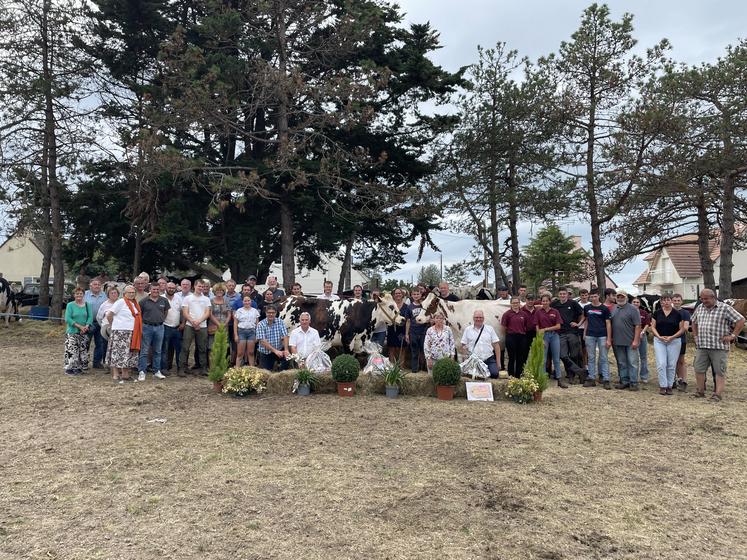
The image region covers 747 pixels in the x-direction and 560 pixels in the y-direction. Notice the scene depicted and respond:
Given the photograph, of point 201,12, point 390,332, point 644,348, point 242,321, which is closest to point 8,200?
point 201,12

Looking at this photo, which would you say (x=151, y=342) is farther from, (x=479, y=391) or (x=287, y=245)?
(x=287, y=245)

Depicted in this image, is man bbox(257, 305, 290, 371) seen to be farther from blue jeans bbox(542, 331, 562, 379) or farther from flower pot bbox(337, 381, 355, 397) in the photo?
Answer: blue jeans bbox(542, 331, 562, 379)

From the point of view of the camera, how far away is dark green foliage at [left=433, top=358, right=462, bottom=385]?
8680 mm

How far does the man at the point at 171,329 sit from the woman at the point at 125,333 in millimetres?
599

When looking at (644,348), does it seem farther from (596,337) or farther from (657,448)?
(657,448)

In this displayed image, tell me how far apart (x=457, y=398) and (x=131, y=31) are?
17.1 m

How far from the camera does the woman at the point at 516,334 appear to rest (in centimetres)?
1026

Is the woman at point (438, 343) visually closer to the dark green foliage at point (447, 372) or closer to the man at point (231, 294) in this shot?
the dark green foliage at point (447, 372)

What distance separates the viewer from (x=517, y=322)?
33.7 feet

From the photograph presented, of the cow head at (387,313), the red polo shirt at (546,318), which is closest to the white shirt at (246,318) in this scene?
the cow head at (387,313)

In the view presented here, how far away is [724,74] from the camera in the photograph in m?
15.2

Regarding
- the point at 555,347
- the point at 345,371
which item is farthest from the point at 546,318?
the point at 345,371

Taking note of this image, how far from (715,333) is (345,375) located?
602cm

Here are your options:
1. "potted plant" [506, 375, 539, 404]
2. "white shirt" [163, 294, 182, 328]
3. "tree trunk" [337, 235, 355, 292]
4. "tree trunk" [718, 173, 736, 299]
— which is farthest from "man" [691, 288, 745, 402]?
"tree trunk" [337, 235, 355, 292]
